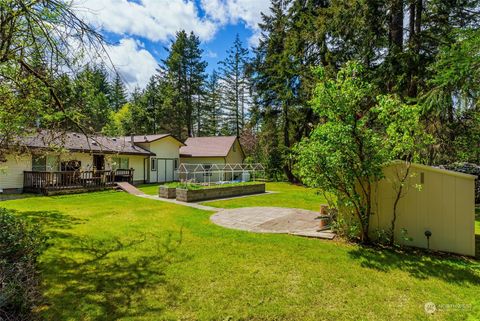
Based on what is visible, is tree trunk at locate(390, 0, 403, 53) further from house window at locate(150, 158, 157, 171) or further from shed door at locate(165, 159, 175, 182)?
shed door at locate(165, 159, 175, 182)

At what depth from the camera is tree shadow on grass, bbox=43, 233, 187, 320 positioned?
3.81 meters

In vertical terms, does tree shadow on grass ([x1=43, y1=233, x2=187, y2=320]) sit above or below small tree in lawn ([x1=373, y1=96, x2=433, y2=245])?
below

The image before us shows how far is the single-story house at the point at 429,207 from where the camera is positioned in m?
6.03

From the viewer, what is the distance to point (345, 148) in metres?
6.35

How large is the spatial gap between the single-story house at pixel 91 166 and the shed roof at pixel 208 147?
1.98 m

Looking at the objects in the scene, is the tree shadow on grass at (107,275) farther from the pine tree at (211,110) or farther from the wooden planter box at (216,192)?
the pine tree at (211,110)

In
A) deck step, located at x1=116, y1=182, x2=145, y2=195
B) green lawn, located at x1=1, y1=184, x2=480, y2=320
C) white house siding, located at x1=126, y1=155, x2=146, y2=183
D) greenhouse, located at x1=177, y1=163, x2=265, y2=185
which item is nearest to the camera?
green lawn, located at x1=1, y1=184, x2=480, y2=320

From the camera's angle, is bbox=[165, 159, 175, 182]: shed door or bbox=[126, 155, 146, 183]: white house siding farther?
bbox=[165, 159, 175, 182]: shed door

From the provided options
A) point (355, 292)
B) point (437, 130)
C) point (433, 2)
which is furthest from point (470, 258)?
point (433, 2)

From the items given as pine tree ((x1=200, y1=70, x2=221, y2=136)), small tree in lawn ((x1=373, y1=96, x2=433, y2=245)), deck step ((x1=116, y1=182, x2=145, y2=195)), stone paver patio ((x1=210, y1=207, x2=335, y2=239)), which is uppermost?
pine tree ((x1=200, y1=70, x2=221, y2=136))

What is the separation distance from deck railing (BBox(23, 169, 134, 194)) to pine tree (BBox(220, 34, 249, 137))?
80.2 feet

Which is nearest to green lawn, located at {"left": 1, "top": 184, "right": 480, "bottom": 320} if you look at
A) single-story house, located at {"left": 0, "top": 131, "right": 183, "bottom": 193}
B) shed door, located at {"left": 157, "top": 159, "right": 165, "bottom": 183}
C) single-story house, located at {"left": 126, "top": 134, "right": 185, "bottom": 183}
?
single-story house, located at {"left": 0, "top": 131, "right": 183, "bottom": 193}

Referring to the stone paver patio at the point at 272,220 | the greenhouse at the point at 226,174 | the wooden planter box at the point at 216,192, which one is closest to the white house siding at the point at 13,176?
the wooden planter box at the point at 216,192

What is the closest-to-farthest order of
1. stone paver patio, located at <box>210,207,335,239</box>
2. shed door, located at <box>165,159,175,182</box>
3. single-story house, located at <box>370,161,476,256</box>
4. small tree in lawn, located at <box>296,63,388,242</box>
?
single-story house, located at <box>370,161,476,256</box> → small tree in lawn, located at <box>296,63,388,242</box> → stone paver patio, located at <box>210,207,335,239</box> → shed door, located at <box>165,159,175,182</box>
